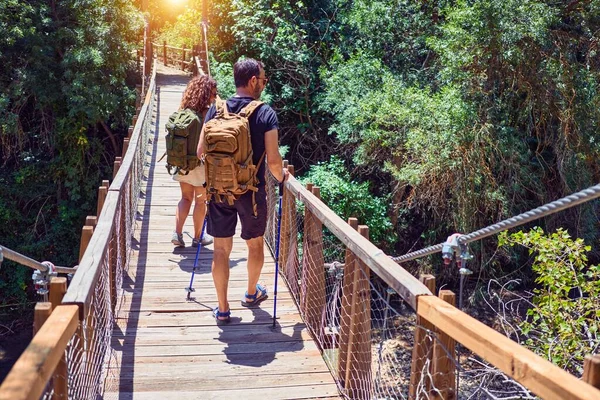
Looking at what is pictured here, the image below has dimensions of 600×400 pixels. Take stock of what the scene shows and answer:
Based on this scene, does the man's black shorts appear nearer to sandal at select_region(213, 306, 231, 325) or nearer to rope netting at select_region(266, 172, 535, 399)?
rope netting at select_region(266, 172, 535, 399)

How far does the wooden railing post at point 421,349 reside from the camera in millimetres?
2463

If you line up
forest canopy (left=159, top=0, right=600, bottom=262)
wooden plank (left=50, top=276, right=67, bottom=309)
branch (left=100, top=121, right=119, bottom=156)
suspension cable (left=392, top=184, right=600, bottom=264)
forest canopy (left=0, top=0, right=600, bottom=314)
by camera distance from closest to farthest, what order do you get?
suspension cable (left=392, top=184, right=600, bottom=264)
wooden plank (left=50, top=276, right=67, bottom=309)
forest canopy (left=159, top=0, right=600, bottom=262)
forest canopy (left=0, top=0, right=600, bottom=314)
branch (left=100, top=121, right=119, bottom=156)

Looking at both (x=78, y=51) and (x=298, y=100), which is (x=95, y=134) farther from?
(x=298, y=100)

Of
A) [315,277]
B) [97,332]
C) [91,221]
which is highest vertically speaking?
[91,221]

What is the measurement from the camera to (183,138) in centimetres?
539

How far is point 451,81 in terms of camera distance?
10.2 meters

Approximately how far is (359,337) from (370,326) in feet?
0.29

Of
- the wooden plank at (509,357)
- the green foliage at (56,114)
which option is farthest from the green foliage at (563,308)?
the green foliage at (56,114)

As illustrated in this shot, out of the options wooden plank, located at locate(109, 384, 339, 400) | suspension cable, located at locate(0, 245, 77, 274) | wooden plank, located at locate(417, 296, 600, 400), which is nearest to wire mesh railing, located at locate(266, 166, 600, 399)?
wooden plank, located at locate(417, 296, 600, 400)

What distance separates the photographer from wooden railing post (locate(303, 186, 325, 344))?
4207 mm

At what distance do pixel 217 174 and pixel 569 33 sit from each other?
27.0 ft

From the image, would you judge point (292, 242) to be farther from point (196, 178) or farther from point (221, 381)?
point (221, 381)

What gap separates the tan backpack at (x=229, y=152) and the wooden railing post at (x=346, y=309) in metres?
0.70

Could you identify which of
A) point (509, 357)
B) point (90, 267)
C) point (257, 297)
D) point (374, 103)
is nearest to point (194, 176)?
point (257, 297)
